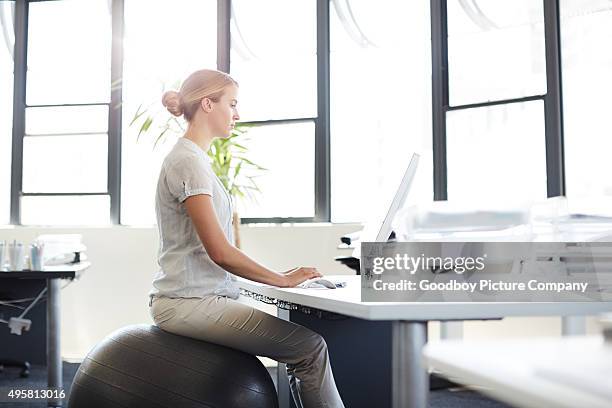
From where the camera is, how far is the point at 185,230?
2129 millimetres

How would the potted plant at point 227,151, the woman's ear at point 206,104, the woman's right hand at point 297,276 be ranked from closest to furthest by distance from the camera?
the woman's right hand at point 297,276, the woman's ear at point 206,104, the potted plant at point 227,151

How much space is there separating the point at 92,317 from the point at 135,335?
9.81 ft

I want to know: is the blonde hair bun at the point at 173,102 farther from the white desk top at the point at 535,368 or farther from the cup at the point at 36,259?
the cup at the point at 36,259

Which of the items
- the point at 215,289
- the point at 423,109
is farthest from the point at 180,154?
the point at 423,109

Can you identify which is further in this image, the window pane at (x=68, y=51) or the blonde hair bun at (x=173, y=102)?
the window pane at (x=68, y=51)

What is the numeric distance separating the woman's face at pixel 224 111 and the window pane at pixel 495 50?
253 cm

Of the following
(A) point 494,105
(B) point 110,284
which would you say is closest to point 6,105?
(B) point 110,284

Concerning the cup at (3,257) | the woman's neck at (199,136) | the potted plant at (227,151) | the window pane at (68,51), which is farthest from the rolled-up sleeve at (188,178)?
the window pane at (68,51)

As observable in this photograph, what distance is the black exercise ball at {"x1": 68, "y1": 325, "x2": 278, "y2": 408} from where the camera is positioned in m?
1.98

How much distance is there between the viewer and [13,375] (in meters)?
4.45

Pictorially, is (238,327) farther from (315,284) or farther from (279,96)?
(279,96)

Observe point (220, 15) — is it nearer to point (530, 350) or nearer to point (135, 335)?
point (135, 335)

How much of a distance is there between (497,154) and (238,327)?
112 inches

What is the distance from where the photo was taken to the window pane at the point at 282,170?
498cm
